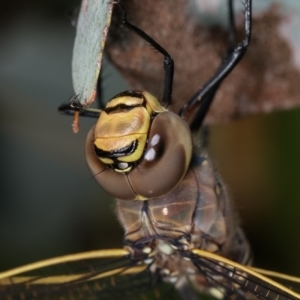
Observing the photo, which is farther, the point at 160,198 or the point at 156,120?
the point at 160,198

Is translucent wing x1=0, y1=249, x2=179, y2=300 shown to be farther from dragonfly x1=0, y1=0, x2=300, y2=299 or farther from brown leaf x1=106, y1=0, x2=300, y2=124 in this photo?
brown leaf x1=106, y1=0, x2=300, y2=124

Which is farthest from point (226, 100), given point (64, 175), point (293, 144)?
point (64, 175)

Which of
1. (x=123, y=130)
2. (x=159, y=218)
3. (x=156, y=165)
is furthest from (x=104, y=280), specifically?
(x=123, y=130)

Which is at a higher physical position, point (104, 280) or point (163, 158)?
point (163, 158)

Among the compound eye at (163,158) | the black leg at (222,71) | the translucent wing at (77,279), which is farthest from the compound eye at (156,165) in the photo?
the translucent wing at (77,279)

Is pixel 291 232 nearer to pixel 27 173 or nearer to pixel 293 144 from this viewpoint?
pixel 293 144

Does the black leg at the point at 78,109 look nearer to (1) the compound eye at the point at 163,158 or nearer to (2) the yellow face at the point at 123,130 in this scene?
(2) the yellow face at the point at 123,130

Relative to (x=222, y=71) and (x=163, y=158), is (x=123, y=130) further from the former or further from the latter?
(x=222, y=71)
